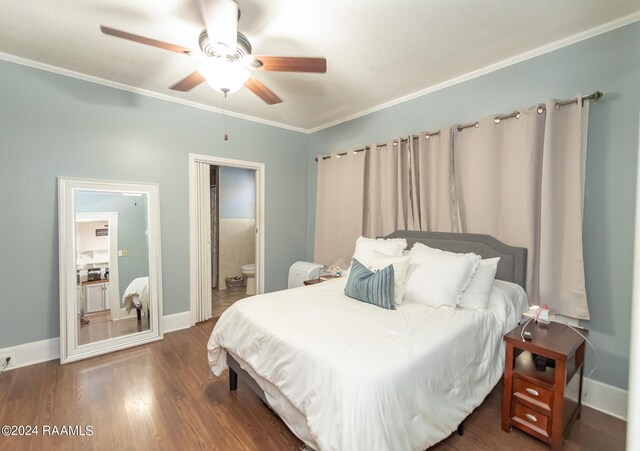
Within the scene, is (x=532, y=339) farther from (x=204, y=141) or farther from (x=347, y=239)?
(x=204, y=141)

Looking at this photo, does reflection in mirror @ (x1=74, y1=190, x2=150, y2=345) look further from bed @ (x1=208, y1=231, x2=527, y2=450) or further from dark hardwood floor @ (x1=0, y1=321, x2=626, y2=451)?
bed @ (x1=208, y1=231, x2=527, y2=450)

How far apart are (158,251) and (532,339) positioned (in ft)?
10.9

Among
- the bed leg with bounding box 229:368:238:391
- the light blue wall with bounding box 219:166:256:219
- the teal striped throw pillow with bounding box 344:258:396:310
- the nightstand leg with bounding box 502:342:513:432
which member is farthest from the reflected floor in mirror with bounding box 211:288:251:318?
the nightstand leg with bounding box 502:342:513:432

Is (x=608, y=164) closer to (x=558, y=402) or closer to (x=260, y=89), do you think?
(x=558, y=402)

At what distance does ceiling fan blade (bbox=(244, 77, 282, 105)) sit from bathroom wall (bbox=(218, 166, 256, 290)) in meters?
2.94

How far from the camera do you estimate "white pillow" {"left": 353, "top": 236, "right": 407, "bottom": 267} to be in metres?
2.64

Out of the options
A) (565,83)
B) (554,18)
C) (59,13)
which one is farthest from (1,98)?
(565,83)

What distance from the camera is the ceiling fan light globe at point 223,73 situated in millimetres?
1717

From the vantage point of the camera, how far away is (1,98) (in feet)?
7.84

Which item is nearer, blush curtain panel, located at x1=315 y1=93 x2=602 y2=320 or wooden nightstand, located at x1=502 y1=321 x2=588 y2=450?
wooden nightstand, located at x1=502 y1=321 x2=588 y2=450

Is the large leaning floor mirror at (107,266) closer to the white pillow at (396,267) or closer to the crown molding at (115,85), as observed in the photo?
the crown molding at (115,85)

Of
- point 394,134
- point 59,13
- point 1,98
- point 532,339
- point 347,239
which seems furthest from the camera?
point 347,239

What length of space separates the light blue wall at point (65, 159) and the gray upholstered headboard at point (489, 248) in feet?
8.09

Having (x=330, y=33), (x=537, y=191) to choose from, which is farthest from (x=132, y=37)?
(x=537, y=191)
